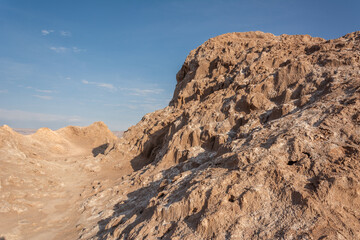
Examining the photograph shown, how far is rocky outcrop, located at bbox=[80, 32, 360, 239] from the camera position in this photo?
430 cm

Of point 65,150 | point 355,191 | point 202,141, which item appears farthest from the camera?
point 65,150

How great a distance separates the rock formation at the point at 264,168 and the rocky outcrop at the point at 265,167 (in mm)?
23

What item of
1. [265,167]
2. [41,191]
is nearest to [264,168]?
[265,167]

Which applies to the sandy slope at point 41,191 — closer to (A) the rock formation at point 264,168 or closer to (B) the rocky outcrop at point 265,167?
(A) the rock formation at point 264,168

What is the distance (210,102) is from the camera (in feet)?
44.9

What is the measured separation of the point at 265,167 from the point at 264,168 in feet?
0.12

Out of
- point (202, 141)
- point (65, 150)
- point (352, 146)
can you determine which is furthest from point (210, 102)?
point (65, 150)

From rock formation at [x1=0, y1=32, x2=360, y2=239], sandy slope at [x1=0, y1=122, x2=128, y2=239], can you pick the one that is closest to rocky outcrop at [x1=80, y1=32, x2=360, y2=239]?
rock formation at [x1=0, y1=32, x2=360, y2=239]

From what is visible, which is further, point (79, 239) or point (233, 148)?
point (79, 239)

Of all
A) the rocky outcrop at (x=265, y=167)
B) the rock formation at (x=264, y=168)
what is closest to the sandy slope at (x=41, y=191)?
the rock formation at (x=264, y=168)

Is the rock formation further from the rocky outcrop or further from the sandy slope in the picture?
the sandy slope

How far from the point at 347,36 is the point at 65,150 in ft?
91.8

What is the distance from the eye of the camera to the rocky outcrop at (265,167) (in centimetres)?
430

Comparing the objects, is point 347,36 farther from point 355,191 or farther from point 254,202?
point 254,202
